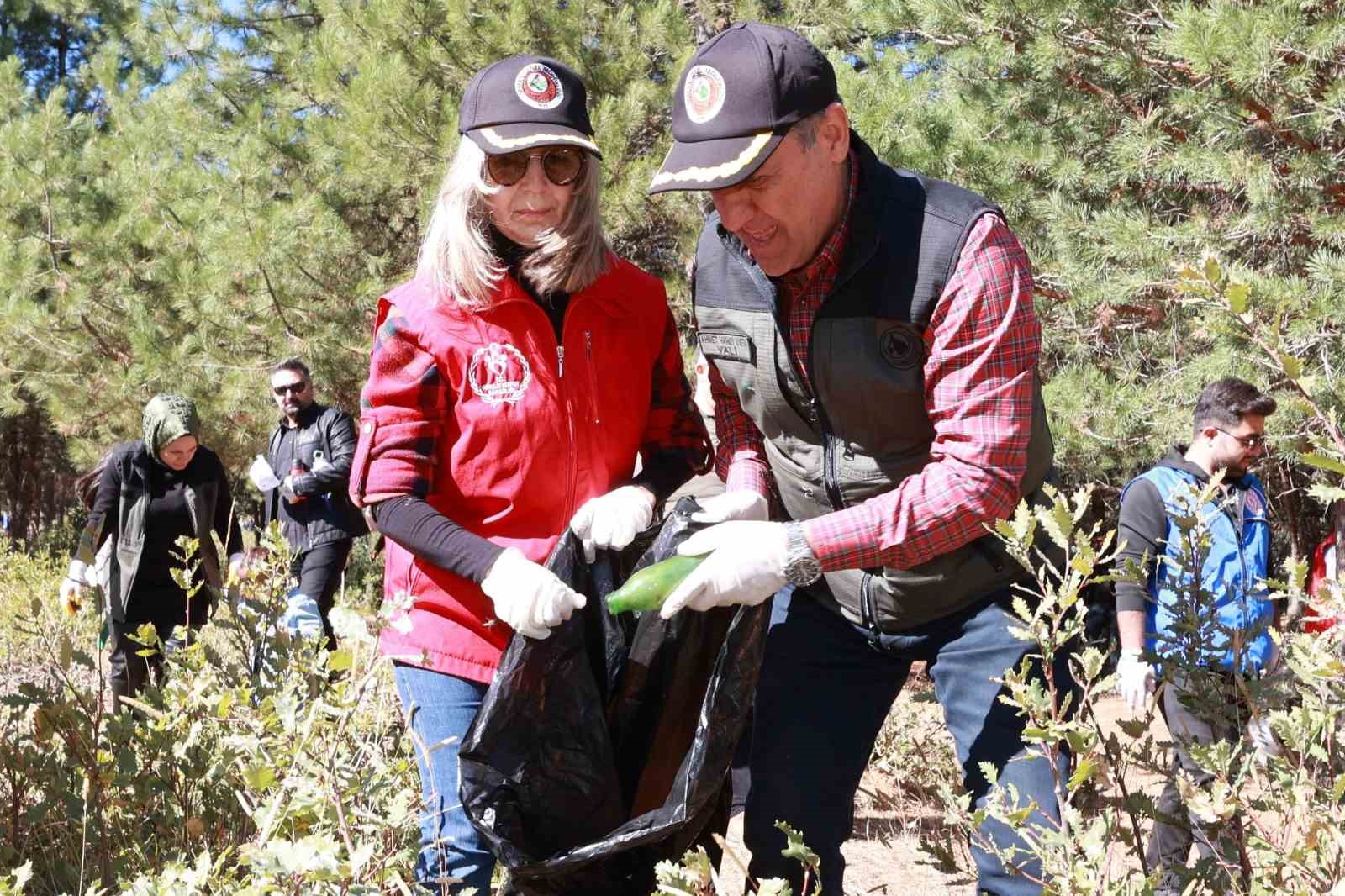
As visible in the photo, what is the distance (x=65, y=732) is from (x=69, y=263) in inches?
355

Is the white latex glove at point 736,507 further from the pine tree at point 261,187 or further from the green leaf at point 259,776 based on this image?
the pine tree at point 261,187

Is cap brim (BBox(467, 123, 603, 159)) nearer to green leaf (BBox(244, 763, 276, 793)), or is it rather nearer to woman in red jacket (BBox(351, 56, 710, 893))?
woman in red jacket (BBox(351, 56, 710, 893))

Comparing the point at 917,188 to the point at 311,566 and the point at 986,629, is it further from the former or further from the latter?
the point at 311,566

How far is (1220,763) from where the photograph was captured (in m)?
1.54

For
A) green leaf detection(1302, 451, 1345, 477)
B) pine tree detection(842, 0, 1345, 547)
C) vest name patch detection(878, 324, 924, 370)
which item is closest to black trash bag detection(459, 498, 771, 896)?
vest name patch detection(878, 324, 924, 370)

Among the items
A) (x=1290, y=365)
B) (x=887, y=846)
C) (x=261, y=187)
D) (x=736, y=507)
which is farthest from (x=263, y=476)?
(x=1290, y=365)

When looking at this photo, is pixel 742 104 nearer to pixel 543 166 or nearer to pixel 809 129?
pixel 809 129

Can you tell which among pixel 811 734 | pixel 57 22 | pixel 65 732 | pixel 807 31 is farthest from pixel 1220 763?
pixel 57 22

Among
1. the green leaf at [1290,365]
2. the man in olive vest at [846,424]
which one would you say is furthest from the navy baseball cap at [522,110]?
the green leaf at [1290,365]

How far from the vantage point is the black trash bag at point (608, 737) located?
1.96 meters

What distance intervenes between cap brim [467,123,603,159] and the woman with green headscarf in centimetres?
371

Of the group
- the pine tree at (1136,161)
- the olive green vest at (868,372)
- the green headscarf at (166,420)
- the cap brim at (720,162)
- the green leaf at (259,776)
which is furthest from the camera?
the green headscarf at (166,420)

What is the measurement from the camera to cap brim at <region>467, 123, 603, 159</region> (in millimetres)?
2107

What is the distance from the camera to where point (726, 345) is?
2.23 m
